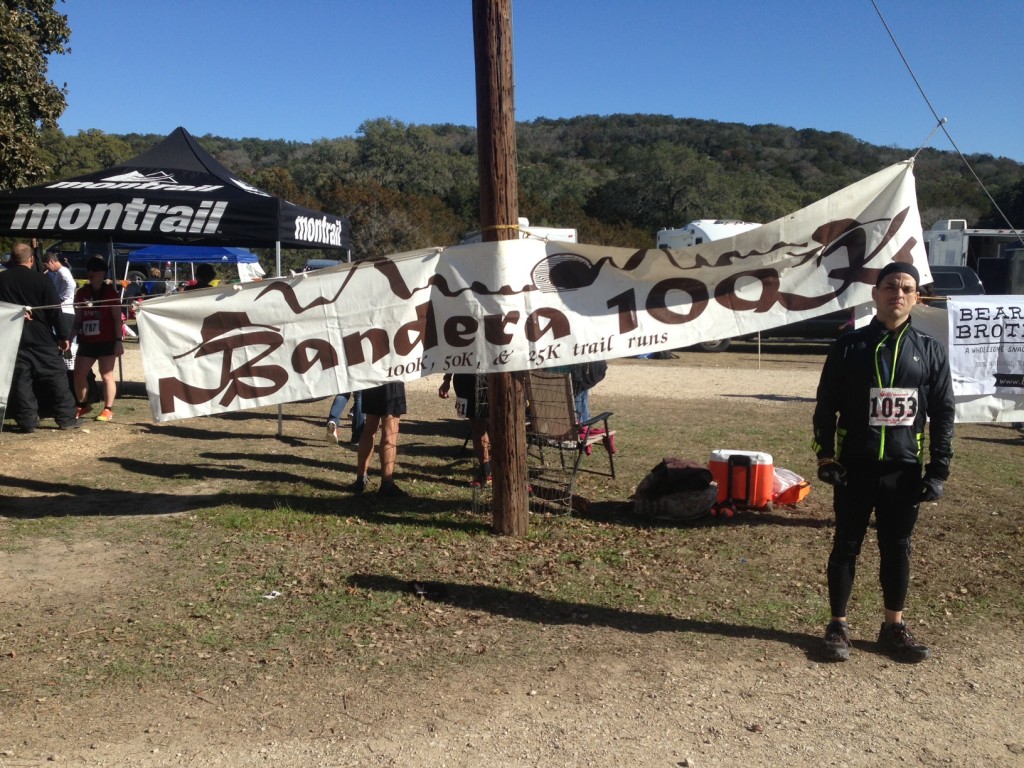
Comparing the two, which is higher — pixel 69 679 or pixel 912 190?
pixel 912 190

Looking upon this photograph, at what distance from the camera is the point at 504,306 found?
245 inches

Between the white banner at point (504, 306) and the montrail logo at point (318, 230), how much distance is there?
3.81 metres

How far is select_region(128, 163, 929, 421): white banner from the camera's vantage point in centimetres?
623

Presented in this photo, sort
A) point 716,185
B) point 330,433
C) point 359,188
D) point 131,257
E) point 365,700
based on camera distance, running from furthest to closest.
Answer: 1. point 716,185
2. point 359,188
3. point 131,257
4. point 330,433
5. point 365,700

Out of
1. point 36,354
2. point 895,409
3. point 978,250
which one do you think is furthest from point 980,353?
point 978,250

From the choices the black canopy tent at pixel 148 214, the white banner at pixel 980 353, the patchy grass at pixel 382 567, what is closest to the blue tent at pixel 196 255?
the black canopy tent at pixel 148 214

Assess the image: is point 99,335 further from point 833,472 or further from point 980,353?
point 980,353

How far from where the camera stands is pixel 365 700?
4027mm

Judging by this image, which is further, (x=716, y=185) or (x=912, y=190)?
(x=716, y=185)

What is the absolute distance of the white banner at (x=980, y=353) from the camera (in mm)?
7160

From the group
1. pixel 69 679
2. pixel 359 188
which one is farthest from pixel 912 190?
pixel 359 188

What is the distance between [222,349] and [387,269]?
1.28 m

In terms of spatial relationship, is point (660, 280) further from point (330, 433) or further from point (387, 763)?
point (330, 433)

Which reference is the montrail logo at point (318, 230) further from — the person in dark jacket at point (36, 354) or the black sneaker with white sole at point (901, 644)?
the black sneaker with white sole at point (901, 644)
